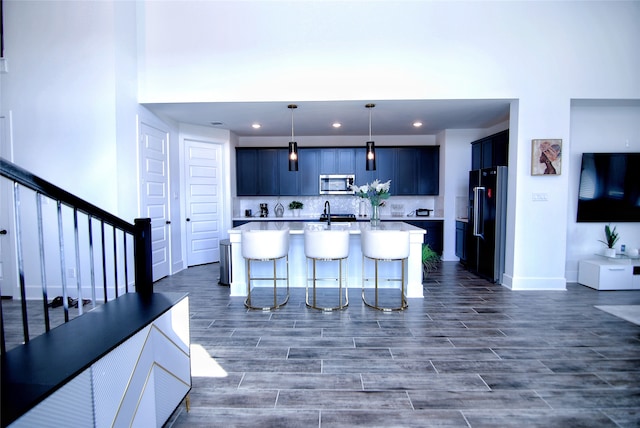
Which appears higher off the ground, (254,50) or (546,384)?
(254,50)

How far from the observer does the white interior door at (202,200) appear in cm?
602

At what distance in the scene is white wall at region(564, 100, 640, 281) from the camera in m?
4.85

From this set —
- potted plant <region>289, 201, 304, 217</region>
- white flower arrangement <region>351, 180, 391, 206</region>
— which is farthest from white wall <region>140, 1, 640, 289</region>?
potted plant <region>289, 201, 304, 217</region>

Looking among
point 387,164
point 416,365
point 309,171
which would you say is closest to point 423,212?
point 387,164

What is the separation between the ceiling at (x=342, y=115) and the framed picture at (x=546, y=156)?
0.75 meters

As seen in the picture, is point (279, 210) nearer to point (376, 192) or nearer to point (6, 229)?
point (376, 192)

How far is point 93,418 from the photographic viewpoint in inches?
47.8

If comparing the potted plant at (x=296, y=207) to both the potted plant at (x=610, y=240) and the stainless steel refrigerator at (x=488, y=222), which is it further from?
the potted plant at (x=610, y=240)

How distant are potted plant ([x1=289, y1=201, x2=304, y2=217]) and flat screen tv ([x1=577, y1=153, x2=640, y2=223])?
4933 mm

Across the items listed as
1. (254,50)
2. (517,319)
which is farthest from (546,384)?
(254,50)

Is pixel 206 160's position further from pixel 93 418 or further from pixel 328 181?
→ pixel 93 418

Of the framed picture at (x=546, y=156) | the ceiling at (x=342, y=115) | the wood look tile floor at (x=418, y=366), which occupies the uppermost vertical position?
the ceiling at (x=342, y=115)

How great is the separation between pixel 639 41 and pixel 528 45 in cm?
147

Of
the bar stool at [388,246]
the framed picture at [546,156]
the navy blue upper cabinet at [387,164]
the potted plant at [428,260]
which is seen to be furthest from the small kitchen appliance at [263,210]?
the framed picture at [546,156]
